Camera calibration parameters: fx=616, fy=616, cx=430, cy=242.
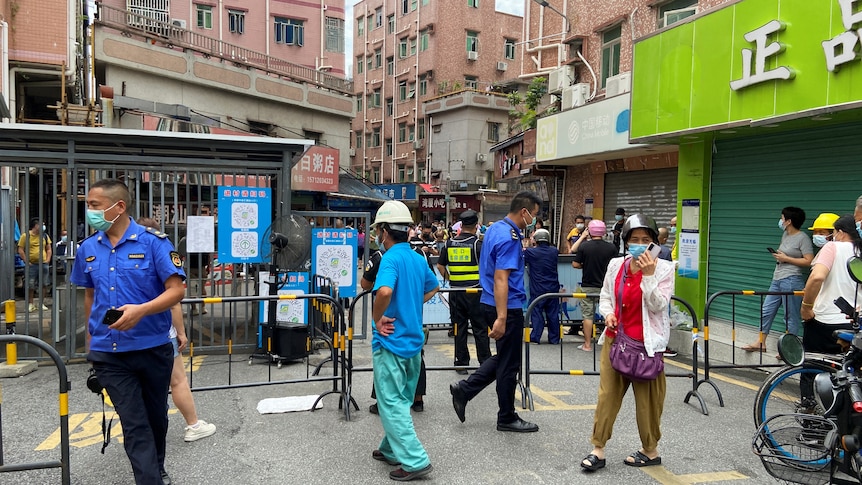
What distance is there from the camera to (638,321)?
13.9ft

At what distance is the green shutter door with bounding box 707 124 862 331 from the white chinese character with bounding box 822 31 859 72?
3.09 ft

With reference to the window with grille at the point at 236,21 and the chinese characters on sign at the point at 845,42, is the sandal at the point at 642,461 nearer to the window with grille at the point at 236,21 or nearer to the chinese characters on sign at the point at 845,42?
the chinese characters on sign at the point at 845,42

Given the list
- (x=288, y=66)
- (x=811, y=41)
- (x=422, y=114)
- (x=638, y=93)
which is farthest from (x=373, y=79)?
(x=811, y=41)

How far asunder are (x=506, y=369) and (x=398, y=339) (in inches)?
49.3

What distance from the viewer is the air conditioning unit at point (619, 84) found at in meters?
12.9

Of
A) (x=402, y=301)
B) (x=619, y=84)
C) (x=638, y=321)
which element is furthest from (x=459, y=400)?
(x=619, y=84)

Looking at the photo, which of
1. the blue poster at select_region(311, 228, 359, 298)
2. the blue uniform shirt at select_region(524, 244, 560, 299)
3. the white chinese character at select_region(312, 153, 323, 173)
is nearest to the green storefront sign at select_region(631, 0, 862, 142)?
the blue uniform shirt at select_region(524, 244, 560, 299)

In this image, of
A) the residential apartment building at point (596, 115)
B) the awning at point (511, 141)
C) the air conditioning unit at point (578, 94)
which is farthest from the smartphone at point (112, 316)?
the awning at point (511, 141)

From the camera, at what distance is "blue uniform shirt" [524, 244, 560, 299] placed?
916 cm

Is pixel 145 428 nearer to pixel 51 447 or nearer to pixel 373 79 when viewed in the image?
pixel 51 447

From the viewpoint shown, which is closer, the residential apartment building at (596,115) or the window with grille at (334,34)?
the residential apartment building at (596,115)

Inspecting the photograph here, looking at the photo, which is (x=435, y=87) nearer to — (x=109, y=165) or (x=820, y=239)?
(x=109, y=165)

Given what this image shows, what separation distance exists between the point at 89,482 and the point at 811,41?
26.8ft

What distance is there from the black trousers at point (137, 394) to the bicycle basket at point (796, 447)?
3585mm
